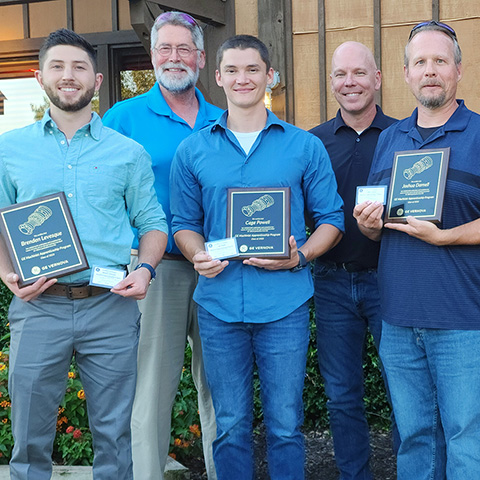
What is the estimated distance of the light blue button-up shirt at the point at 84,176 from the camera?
2781 mm

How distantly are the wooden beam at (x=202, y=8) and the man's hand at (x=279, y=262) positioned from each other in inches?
129

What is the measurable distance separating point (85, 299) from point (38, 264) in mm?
229

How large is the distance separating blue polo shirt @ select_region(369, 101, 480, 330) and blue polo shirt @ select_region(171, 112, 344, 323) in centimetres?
41

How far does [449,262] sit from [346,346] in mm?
924

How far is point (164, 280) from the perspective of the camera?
134 inches

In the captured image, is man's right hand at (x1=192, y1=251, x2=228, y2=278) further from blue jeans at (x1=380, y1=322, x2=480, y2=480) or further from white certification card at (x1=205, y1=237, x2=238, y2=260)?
blue jeans at (x1=380, y1=322, x2=480, y2=480)

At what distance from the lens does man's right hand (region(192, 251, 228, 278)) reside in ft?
9.34

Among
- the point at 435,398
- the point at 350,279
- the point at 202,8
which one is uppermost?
the point at 202,8

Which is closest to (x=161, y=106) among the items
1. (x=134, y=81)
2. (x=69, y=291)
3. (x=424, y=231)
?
(x=69, y=291)

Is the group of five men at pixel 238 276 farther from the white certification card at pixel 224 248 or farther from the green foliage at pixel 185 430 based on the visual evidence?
the green foliage at pixel 185 430

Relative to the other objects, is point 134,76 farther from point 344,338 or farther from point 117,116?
point 344,338

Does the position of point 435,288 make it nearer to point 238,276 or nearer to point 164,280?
point 238,276

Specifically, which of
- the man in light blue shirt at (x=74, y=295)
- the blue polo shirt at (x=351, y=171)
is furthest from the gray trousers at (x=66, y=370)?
the blue polo shirt at (x=351, y=171)

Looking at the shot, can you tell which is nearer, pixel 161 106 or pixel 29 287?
pixel 29 287
